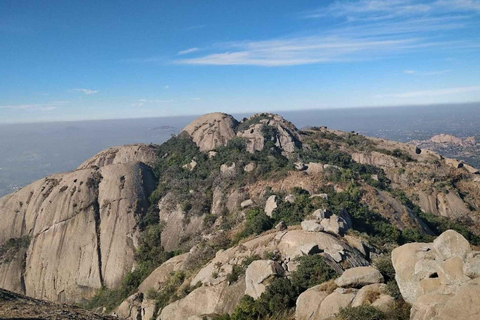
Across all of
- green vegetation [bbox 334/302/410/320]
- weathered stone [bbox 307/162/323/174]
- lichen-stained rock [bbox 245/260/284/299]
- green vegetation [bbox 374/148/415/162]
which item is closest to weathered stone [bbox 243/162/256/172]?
weathered stone [bbox 307/162/323/174]

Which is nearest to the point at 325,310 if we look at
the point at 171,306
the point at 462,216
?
the point at 171,306

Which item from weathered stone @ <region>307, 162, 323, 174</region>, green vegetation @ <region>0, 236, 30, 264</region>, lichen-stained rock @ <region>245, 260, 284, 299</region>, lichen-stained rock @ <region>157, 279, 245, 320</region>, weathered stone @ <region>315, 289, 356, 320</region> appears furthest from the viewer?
weathered stone @ <region>307, 162, 323, 174</region>

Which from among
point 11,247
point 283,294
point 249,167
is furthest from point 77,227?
point 283,294

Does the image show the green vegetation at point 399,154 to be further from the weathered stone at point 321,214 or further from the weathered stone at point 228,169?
the weathered stone at point 321,214

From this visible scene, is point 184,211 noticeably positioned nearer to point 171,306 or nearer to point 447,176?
point 171,306

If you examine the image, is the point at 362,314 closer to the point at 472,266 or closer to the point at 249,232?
the point at 472,266

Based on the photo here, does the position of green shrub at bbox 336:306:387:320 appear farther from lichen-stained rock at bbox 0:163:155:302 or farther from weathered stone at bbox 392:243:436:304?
lichen-stained rock at bbox 0:163:155:302
